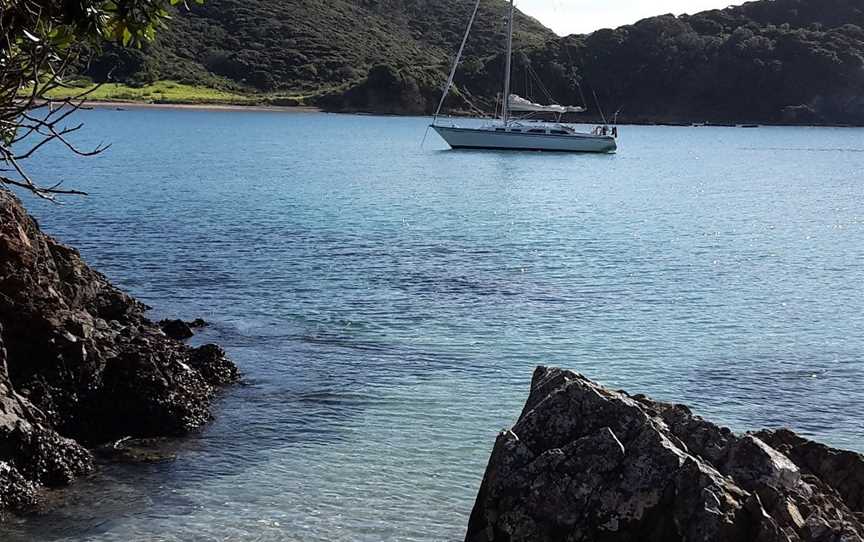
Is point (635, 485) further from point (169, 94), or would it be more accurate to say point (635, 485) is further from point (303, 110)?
point (303, 110)

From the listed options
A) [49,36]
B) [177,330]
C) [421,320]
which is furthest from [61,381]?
[421,320]

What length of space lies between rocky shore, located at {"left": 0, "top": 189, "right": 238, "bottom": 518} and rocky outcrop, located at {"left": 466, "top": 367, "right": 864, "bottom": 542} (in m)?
5.93

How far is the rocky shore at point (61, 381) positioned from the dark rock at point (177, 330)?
3827mm

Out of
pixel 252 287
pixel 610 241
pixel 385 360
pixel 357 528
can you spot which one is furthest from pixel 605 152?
pixel 357 528

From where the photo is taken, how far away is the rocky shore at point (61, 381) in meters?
12.7

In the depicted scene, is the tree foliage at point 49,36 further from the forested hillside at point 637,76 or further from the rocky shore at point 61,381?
the forested hillside at point 637,76

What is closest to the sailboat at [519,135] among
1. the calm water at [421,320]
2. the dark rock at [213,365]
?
the calm water at [421,320]

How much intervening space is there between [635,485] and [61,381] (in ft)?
27.9

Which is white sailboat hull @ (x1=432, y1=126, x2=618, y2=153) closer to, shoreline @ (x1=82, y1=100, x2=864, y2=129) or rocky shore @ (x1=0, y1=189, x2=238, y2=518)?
rocky shore @ (x1=0, y1=189, x2=238, y2=518)

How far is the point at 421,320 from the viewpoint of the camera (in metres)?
23.5

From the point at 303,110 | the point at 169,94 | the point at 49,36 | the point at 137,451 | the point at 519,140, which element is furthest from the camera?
the point at 303,110

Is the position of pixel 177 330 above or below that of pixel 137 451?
above

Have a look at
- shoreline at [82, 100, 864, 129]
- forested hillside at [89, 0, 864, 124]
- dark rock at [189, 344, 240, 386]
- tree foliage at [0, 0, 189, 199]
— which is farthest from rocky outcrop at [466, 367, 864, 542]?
forested hillside at [89, 0, 864, 124]

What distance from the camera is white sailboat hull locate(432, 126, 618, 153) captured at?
91.2 meters
